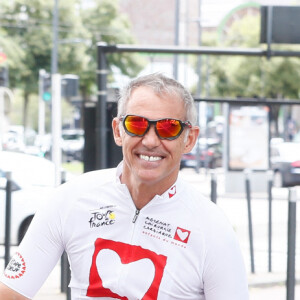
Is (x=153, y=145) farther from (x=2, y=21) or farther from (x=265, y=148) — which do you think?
(x=2, y=21)

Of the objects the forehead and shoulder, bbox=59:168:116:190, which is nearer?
the forehead

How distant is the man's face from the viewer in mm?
2518

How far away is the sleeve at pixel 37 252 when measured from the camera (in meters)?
2.59

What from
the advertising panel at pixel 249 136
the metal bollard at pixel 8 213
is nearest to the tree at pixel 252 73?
the advertising panel at pixel 249 136

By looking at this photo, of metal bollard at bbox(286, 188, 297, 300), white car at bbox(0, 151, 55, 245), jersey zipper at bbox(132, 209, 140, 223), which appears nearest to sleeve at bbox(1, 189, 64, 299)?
jersey zipper at bbox(132, 209, 140, 223)

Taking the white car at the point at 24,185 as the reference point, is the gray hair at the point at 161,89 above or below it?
above

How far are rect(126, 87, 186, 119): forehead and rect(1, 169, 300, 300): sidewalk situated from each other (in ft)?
15.7

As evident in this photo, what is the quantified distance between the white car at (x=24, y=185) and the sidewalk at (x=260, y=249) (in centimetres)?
149

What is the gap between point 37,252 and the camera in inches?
102

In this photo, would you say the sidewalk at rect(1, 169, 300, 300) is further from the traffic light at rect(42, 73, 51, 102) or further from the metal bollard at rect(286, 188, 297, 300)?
the traffic light at rect(42, 73, 51, 102)

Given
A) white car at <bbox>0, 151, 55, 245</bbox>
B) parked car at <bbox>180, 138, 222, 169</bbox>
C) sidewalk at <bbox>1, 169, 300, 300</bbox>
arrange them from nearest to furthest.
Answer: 1. sidewalk at <bbox>1, 169, 300, 300</bbox>
2. white car at <bbox>0, 151, 55, 245</bbox>
3. parked car at <bbox>180, 138, 222, 169</bbox>

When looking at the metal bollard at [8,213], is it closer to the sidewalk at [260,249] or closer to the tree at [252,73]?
the sidewalk at [260,249]

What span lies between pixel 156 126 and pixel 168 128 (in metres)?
0.03

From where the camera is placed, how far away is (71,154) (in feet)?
143
